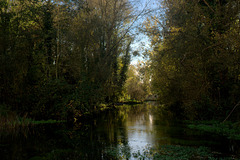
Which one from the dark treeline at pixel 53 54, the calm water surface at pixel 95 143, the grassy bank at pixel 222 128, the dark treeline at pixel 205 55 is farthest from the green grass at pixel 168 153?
the dark treeline at pixel 53 54

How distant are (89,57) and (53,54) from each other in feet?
9.07

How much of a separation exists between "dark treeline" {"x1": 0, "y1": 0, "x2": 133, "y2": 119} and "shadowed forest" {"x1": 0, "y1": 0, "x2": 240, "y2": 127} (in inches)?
2.5

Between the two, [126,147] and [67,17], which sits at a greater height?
[67,17]

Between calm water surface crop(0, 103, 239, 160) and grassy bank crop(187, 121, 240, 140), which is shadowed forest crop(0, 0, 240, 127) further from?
calm water surface crop(0, 103, 239, 160)

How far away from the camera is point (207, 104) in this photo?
15391 mm

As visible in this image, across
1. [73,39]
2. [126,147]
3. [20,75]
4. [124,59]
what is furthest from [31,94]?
[124,59]

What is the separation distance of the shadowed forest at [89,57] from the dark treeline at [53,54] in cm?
6

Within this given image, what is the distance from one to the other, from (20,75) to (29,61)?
1283mm

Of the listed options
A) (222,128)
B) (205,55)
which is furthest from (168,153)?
(205,55)

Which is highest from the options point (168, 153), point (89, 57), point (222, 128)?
point (89, 57)

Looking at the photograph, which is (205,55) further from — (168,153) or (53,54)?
Answer: (53,54)

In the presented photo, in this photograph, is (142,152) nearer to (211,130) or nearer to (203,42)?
(211,130)

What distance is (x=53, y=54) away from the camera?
1819 cm

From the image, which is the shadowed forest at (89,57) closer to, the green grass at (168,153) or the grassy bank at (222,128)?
the grassy bank at (222,128)
